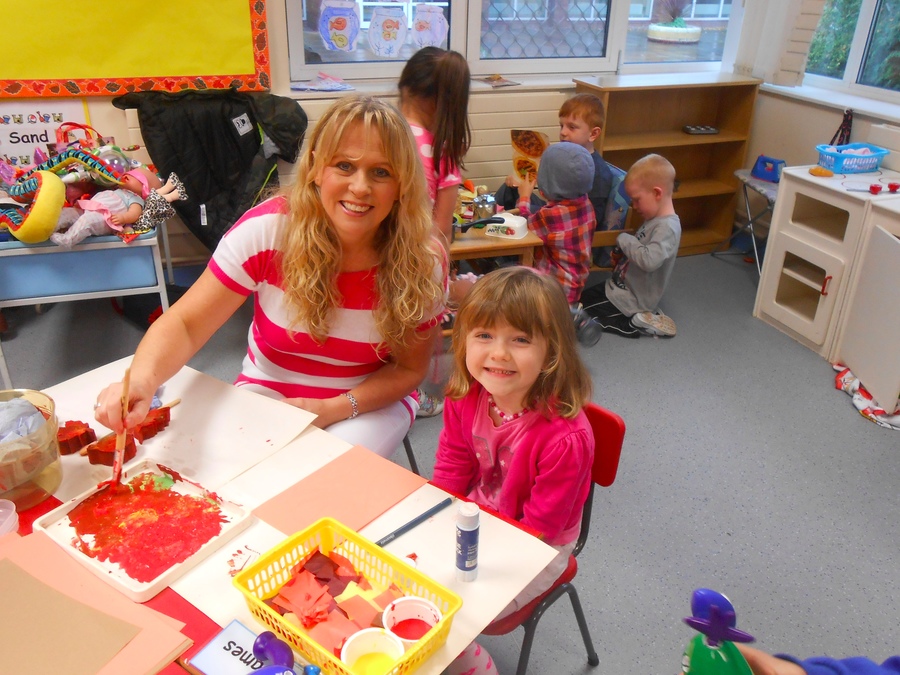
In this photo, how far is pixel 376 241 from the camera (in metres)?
1.53

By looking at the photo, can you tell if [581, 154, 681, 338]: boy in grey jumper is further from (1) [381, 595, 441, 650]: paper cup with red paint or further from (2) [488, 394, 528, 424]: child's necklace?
(1) [381, 595, 441, 650]: paper cup with red paint

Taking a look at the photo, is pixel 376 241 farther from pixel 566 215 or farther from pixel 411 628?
pixel 566 215

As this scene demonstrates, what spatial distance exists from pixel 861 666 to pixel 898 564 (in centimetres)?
138

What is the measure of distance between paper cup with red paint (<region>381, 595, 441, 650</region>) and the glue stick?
89 millimetres

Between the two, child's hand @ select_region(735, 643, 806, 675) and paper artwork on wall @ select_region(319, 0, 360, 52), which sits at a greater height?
paper artwork on wall @ select_region(319, 0, 360, 52)

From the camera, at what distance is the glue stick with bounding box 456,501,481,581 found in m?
0.96

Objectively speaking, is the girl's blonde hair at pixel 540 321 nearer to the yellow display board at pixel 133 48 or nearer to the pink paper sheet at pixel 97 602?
the pink paper sheet at pixel 97 602

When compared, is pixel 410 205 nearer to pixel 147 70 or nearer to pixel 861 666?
pixel 861 666

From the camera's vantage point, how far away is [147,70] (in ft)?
10.3

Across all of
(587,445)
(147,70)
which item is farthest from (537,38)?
(587,445)

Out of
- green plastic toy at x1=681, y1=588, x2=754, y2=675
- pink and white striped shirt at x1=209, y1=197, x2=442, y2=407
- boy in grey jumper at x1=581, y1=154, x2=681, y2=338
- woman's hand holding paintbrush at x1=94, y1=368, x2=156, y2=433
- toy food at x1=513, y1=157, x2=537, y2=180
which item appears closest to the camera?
green plastic toy at x1=681, y1=588, x2=754, y2=675

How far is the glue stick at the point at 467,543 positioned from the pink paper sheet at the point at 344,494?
18cm

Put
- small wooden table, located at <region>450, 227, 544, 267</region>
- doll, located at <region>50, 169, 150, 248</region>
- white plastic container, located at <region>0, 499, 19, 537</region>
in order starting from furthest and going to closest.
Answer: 1. small wooden table, located at <region>450, 227, 544, 267</region>
2. doll, located at <region>50, 169, 150, 248</region>
3. white plastic container, located at <region>0, 499, 19, 537</region>

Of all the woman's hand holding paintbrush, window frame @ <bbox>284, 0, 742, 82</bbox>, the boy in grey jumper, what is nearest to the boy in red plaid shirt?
the boy in grey jumper
